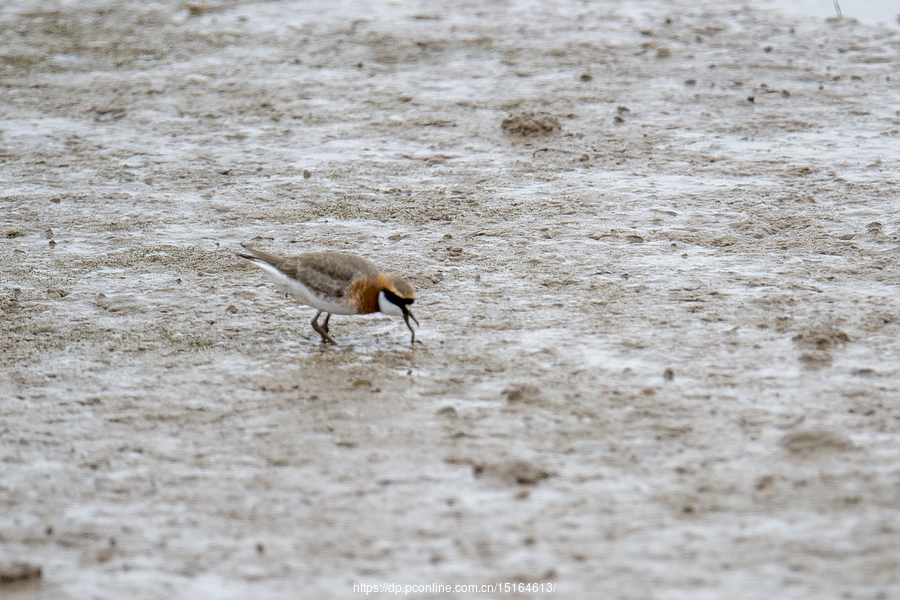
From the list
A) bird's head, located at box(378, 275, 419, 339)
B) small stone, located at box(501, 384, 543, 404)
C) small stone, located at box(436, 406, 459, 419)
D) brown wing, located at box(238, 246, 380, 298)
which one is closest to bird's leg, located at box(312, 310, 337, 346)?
brown wing, located at box(238, 246, 380, 298)

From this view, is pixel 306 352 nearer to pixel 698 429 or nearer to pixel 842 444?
pixel 698 429

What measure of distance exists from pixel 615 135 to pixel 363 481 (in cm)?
616

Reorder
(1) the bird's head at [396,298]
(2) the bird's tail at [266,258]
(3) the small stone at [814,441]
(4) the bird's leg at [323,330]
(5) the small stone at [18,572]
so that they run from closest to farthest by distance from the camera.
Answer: (5) the small stone at [18,572]
(3) the small stone at [814,441]
(1) the bird's head at [396,298]
(4) the bird's leg at [323,330]
(2) the bird's tail at [266,258]

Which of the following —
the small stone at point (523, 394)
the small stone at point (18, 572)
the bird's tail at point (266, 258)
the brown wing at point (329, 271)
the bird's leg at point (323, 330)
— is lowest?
the bird's leg at point (323, 330)

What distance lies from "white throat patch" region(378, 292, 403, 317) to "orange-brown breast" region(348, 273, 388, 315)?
1.2 inches

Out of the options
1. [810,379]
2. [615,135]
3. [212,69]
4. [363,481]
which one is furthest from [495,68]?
[363,481]

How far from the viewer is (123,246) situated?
27.5ft

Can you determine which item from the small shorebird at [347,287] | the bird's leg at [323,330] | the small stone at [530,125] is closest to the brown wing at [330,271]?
the small shorebird at [347,287]

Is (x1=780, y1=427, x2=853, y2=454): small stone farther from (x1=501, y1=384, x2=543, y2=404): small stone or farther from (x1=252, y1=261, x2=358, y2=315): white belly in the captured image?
(x1=252, y1=261, x2=358, y2=315): white belly

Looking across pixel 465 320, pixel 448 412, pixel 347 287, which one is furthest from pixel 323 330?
pixel 448 412

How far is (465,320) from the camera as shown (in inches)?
274

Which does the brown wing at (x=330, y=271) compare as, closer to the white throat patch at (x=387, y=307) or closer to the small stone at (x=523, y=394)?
the white throat patch at (x=387, y=307)

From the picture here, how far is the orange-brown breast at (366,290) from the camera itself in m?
6.58

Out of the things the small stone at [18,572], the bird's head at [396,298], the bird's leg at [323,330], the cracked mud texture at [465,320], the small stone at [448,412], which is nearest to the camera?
the small stone at [18,572]
